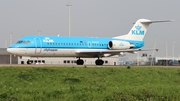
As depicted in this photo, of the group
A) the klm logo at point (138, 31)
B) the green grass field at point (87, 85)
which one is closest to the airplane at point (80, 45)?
the klm logo at point (138, 31)

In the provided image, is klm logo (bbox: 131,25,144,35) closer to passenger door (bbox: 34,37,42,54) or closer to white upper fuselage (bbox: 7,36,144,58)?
white upper fuselage (bbox: 7,36,144,58)

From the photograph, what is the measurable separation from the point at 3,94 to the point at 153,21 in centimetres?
3597

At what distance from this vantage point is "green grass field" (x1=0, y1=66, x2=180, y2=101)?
17078 millimetres

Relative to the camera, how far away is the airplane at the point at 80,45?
135 feet

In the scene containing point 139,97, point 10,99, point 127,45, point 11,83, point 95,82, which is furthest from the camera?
point 127,45

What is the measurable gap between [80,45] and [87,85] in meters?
22.8

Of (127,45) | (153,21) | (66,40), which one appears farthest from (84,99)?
(153,21)

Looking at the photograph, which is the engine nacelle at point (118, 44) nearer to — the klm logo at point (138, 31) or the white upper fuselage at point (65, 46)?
the white upper fuselage at point (65, 46)

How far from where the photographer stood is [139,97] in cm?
1769

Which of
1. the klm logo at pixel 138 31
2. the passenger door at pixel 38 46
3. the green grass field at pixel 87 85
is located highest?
the klm logo at pixel 138 31

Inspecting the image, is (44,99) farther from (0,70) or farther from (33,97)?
(0,70)

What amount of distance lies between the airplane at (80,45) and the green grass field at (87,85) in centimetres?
1460

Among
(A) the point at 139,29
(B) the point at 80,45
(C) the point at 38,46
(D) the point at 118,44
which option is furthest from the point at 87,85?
(A) the point at 139,29

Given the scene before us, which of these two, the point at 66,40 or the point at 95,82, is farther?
the point at 66,40
